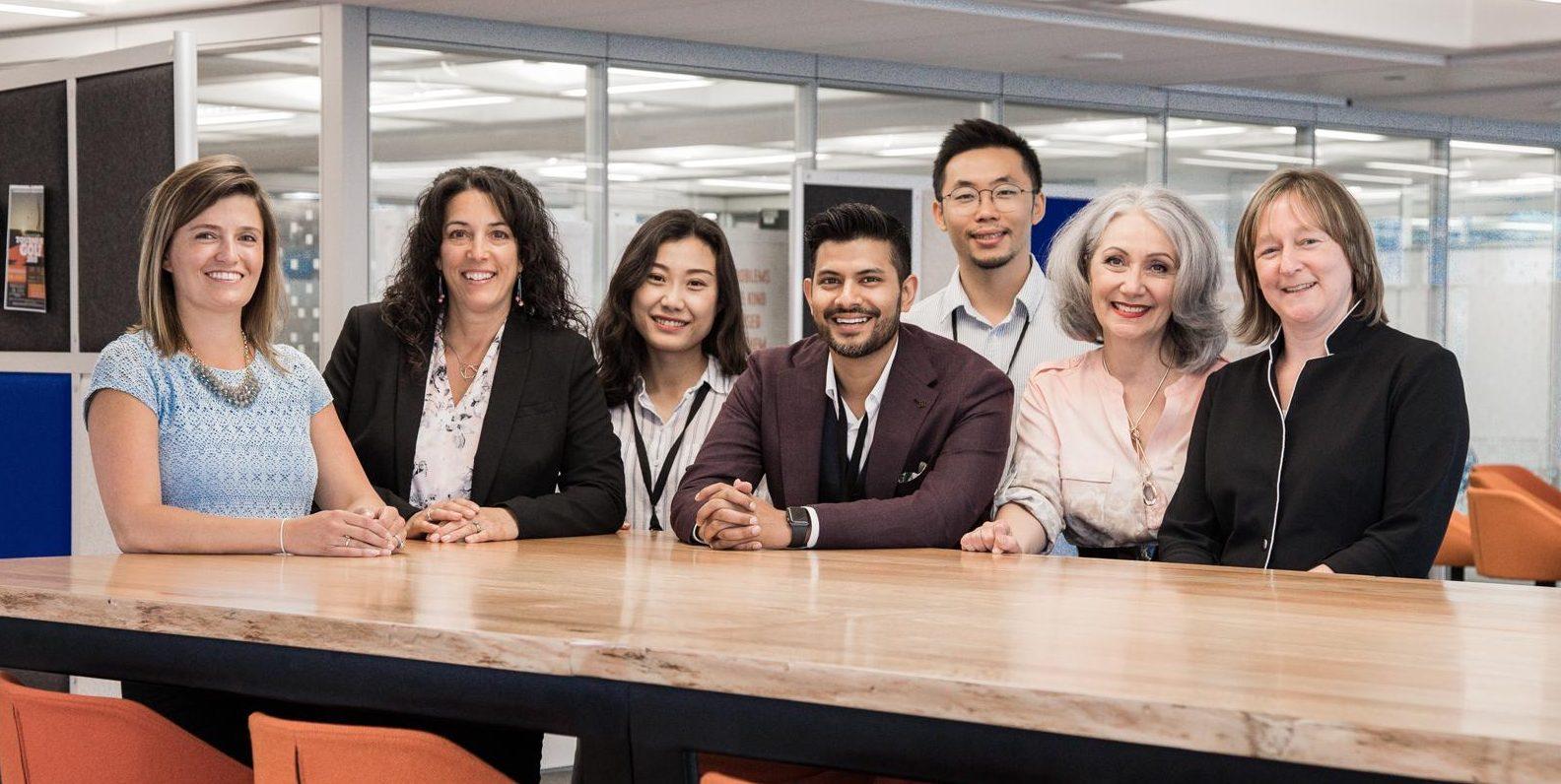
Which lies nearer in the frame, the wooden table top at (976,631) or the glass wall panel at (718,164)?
the wooden table top at (976,631)

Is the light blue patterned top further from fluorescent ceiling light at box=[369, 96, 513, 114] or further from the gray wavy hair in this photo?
fluorescent ceiling light at box=[369, 96, 513, 114]

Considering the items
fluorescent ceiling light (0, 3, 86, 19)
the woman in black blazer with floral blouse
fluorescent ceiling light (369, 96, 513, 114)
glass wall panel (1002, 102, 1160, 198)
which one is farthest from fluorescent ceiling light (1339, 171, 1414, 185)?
the woman in black blazer with floral blouse

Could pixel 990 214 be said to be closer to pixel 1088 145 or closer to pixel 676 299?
pixel 676 299

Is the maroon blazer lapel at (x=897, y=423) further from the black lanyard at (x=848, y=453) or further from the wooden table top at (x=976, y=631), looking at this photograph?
the wooden table top at (x=976, y=631)

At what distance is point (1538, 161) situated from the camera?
1307cm

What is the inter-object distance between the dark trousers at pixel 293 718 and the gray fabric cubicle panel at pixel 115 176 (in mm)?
2032

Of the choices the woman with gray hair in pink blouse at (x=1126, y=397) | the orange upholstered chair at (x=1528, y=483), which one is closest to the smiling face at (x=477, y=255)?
the woman with gray hair in pink blouse at (x=1126, y=397)

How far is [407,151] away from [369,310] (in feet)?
16.8

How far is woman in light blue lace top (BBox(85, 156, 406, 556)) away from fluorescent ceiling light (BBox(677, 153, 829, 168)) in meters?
6.36

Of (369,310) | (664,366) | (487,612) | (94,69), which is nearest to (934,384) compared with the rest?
(664,366)

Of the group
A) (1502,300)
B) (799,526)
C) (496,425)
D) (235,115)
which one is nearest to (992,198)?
(799,526)

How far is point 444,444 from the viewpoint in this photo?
343 cm

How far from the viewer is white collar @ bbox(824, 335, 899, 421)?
336 centimetres

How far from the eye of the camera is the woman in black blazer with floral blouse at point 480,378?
3.40 metres
